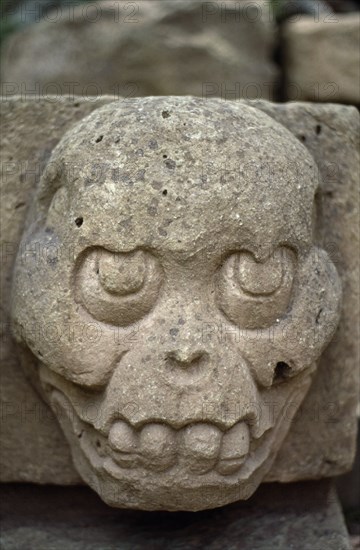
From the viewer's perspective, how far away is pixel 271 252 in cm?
132

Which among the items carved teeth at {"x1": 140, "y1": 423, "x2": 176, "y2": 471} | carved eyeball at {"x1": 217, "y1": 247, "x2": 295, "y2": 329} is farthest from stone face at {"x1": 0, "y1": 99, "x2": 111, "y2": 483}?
carved eyeball at {"x1": 217, "y1": 247, "x2": 295, "y2": 329}

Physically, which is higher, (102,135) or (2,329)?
(102,135)

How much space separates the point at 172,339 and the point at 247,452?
23cm

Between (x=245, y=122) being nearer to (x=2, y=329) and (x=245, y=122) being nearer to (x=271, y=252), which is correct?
(x=271, y=252)

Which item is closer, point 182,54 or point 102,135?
point 102,135

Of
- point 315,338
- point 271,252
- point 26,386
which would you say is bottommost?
point 26,386

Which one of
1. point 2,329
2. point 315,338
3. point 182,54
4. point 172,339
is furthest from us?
point 182,54

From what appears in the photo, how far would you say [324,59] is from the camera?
2760mm

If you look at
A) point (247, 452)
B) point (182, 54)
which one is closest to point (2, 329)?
point (247, 452)

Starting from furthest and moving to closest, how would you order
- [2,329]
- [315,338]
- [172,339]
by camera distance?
[2,329]
[315,338]
[172,339]

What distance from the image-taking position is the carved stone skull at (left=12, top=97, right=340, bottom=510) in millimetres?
1271

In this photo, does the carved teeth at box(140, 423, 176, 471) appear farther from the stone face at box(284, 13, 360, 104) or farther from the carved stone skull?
the stone face at box(284, 13, 360, 104)

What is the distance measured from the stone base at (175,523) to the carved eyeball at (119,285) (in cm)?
53

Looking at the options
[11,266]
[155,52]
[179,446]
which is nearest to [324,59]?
[155,52]
